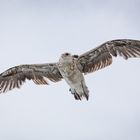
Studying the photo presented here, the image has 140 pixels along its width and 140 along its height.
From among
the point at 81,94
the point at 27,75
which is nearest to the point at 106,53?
the point at 81,94

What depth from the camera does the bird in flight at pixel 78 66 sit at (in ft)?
198

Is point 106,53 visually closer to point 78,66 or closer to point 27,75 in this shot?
point 78,66

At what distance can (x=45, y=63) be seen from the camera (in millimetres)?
62719

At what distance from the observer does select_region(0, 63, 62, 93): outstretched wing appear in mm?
62469

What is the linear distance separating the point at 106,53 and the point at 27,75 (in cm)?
454

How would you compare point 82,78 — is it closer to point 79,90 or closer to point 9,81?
point 79,90

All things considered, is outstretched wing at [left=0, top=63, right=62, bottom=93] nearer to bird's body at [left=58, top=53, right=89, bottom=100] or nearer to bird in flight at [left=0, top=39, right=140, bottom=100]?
bird in flight at [left=0, top=39, right=140, bottom=100]

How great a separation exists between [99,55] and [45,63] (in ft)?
9.60

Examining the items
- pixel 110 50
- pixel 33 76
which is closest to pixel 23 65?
pixel 33 76

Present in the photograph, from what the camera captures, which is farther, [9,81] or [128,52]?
[9,81]

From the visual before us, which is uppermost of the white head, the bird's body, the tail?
the white head

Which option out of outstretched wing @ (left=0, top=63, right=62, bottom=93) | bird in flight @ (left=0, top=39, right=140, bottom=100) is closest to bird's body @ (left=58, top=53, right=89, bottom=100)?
bird in flight @ (left=0, top=39, right=140, bottom=100)

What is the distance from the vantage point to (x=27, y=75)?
63.4 m

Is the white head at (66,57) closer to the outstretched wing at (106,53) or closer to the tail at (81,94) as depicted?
the outstretched wing at (106,53)
